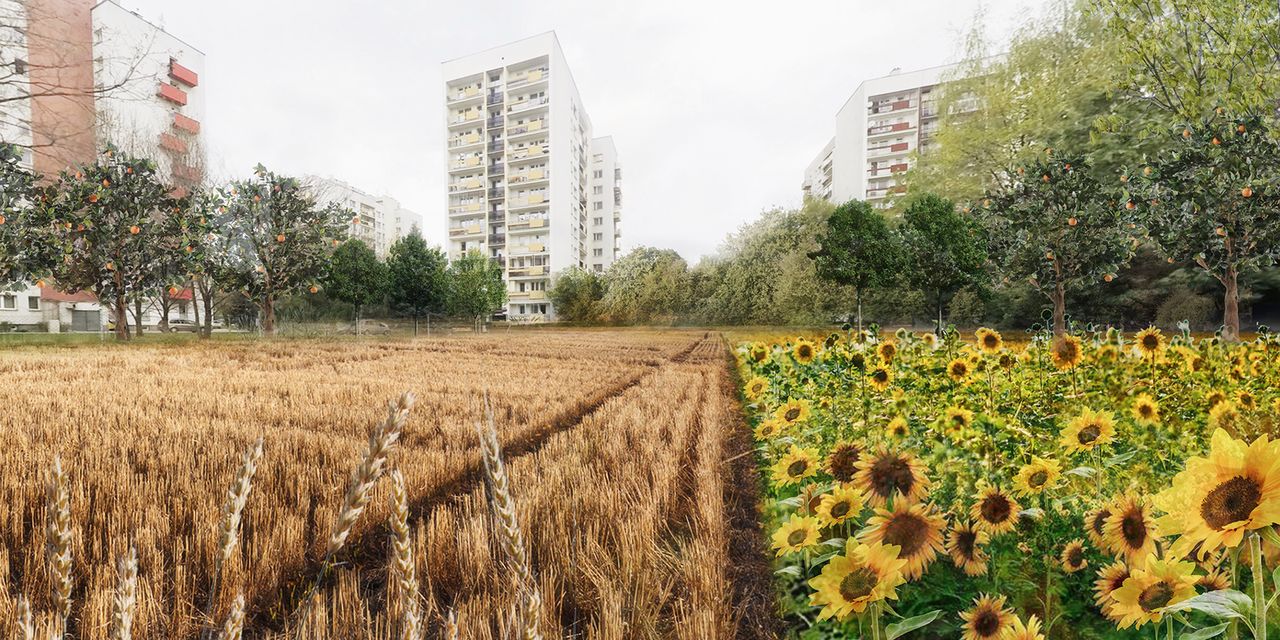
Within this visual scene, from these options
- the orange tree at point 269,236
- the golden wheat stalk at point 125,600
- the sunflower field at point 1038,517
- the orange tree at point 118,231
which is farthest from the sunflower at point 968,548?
the orange tree at point 269,236

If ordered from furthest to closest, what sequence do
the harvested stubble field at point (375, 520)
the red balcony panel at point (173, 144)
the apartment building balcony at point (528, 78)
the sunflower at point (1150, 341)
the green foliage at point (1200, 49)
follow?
the apartment building balcony at point (528, 78) < the red balcony panel at point (173, 144) < the green foliage at point (1200, 49) < the sunflower at point (1150, 341) < the harvested stubble field at point (375, 520)

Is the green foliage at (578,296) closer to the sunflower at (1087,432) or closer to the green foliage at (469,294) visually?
the green foliage at (469,294)

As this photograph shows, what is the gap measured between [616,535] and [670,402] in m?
2.75

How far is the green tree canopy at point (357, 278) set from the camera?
22516mm

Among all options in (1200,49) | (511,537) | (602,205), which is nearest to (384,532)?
(511,537)

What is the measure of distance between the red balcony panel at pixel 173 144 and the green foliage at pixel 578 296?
23.3 meters

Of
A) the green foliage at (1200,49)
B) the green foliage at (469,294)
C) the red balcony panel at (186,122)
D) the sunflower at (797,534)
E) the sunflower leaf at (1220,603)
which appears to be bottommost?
the sunflower at (797,534)

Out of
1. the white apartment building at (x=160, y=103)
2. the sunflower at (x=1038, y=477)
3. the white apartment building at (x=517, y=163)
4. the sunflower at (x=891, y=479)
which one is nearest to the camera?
the sunflower at (x=891, y=479)

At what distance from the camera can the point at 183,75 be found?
36.0m

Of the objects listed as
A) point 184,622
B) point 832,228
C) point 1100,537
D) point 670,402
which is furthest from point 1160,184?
point 184,622

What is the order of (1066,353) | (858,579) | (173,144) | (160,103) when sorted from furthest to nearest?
1. (160,103)
2. (173,144)
3. (1066,353)
4. (858,579)

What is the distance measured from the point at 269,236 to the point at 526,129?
129ft

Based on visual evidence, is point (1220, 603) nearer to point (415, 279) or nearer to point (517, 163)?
point (415, 279)

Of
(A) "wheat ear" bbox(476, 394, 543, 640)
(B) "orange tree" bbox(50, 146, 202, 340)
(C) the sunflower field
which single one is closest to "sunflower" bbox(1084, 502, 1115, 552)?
(C) the sunflower field
